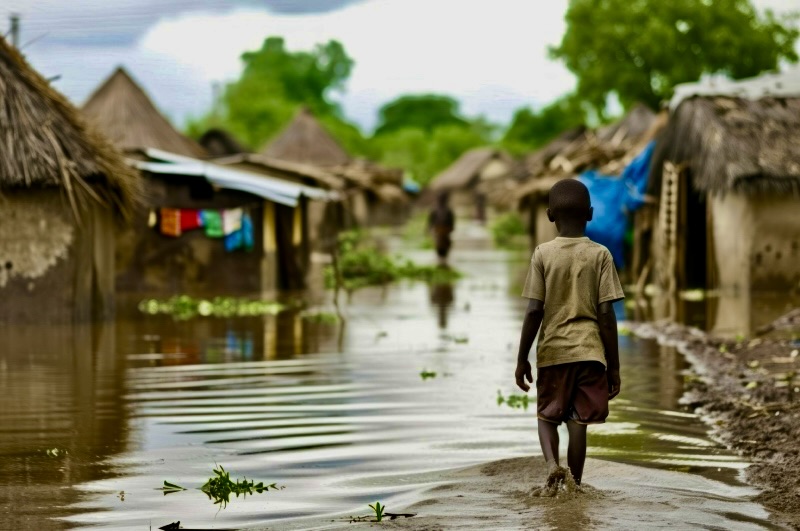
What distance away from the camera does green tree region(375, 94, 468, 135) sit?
140m

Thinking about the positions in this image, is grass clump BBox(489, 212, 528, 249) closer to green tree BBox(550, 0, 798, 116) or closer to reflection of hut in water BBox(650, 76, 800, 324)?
green tree BBox(550, 0, 798, 116)

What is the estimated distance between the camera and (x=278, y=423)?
27.5 ft

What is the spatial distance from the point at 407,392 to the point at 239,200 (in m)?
12.3

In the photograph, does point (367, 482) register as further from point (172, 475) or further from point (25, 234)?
point (25, 234)

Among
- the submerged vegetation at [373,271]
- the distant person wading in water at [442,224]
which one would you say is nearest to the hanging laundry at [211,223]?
the submerged vegetation at [373,271]

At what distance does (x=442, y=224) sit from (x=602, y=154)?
427 cm

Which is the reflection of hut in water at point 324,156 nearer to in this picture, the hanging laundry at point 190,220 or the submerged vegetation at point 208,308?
the hanging laundry at point 190,220

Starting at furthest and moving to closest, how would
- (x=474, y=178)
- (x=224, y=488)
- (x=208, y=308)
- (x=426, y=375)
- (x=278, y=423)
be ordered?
(x=474, y=178) < (x=208, y=308) < (x=426, y=375) < (x=278, y=423) < (x=224, y=488)

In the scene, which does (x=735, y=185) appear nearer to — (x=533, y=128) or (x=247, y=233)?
(x=247, y=233)

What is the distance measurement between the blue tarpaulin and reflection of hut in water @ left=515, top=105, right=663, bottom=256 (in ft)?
3.69


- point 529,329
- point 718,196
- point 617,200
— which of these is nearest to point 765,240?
point 718,196

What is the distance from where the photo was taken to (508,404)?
9227 mm

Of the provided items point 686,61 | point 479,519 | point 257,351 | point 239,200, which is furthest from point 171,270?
point 686,61

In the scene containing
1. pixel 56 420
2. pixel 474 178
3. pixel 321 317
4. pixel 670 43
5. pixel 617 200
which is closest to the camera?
pixel 56 420
